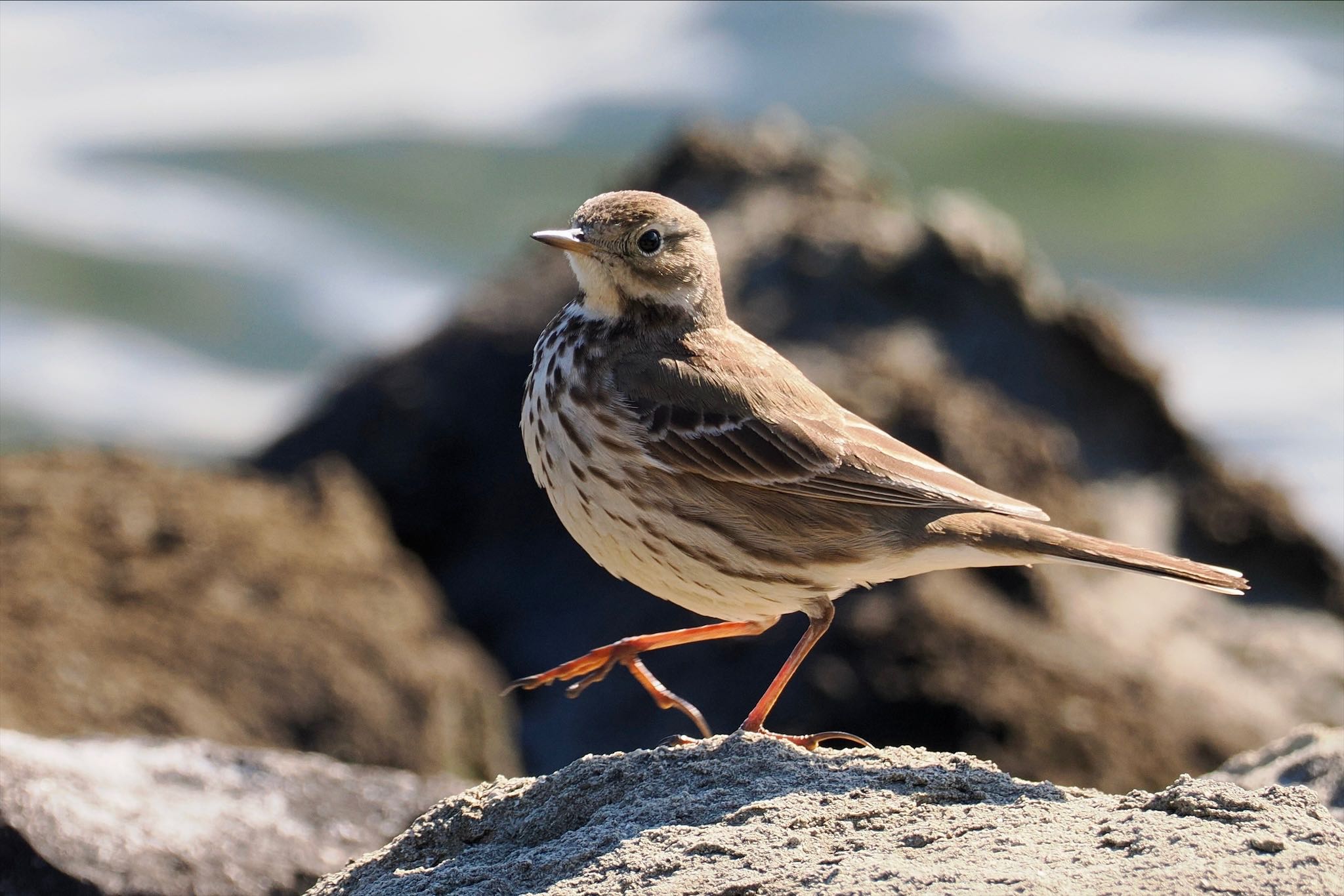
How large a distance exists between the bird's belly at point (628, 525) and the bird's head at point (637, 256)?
1.78ft

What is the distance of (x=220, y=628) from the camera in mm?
8398

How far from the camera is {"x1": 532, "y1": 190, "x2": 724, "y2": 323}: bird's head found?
6348 mm

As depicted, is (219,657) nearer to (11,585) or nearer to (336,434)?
(11,585)

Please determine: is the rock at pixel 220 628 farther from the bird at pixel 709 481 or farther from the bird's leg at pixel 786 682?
the bird's leg at pixel 786 682

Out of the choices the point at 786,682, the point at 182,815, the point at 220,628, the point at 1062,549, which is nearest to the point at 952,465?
the point at 1062,549

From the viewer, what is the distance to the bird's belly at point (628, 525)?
234 inches

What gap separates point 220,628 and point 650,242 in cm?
336

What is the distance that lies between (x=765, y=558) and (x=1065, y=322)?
19.0 ft

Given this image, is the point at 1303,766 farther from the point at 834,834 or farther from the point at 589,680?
the point at 589,680

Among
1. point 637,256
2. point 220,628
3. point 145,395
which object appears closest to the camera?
point 637,256

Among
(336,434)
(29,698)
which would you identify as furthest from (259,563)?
(336,434)

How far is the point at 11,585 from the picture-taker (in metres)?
8.22

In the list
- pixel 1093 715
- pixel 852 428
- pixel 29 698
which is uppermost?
pixel 852 428

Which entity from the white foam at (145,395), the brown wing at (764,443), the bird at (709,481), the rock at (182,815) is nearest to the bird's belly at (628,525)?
the bird at (709,481)
